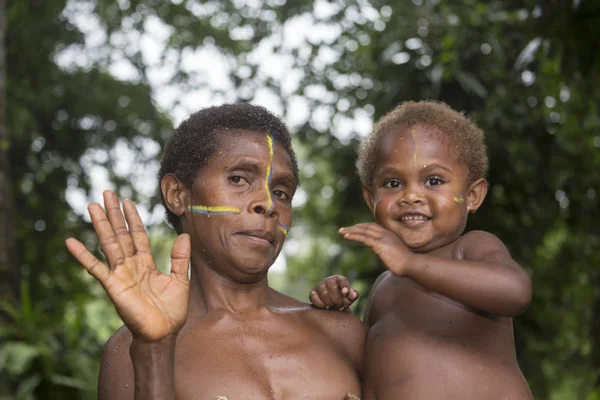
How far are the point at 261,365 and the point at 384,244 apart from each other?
594 mm

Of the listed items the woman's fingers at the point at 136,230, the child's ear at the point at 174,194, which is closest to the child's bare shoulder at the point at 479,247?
the child's ear at the point at 174,194

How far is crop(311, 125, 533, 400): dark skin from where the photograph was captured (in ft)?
8.47

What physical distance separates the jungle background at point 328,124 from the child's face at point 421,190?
1768mm

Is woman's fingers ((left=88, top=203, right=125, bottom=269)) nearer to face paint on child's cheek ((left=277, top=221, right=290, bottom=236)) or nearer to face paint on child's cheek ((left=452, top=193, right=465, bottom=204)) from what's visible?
face paint on child's cheek ((left=277, top=221, right=290, bottom=236))

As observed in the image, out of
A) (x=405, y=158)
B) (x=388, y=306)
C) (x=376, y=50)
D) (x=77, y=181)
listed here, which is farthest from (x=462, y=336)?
(x=77, y=181)

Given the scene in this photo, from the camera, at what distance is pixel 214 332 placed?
2.63 m

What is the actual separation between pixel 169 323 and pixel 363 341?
96 centimetres

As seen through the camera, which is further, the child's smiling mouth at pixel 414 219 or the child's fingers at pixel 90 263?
the child's smiling mouth at pixel 414 219

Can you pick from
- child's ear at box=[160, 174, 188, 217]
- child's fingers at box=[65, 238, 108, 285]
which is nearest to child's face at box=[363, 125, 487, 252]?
child's ear at box=[160, 174, 188, 217]

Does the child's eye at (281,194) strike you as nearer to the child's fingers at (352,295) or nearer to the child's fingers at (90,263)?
the child's fingers at (352,295)

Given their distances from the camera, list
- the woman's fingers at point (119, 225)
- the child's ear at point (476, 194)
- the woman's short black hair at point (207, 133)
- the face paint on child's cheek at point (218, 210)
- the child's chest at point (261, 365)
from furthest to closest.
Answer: the child's ear at point (476, 194)
the woman's short black hair at point (207, 133)
the face paint on child's cheek at point (218, 210)
the child's chest at point (261, 365)
the woman's fingers at point (119, 225)

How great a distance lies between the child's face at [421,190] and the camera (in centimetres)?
293

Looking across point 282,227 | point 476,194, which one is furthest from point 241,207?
point 476,194

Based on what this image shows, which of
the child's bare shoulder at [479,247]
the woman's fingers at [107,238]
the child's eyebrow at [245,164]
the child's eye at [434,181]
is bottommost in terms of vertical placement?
the child's bare shoulder at [479,247]
